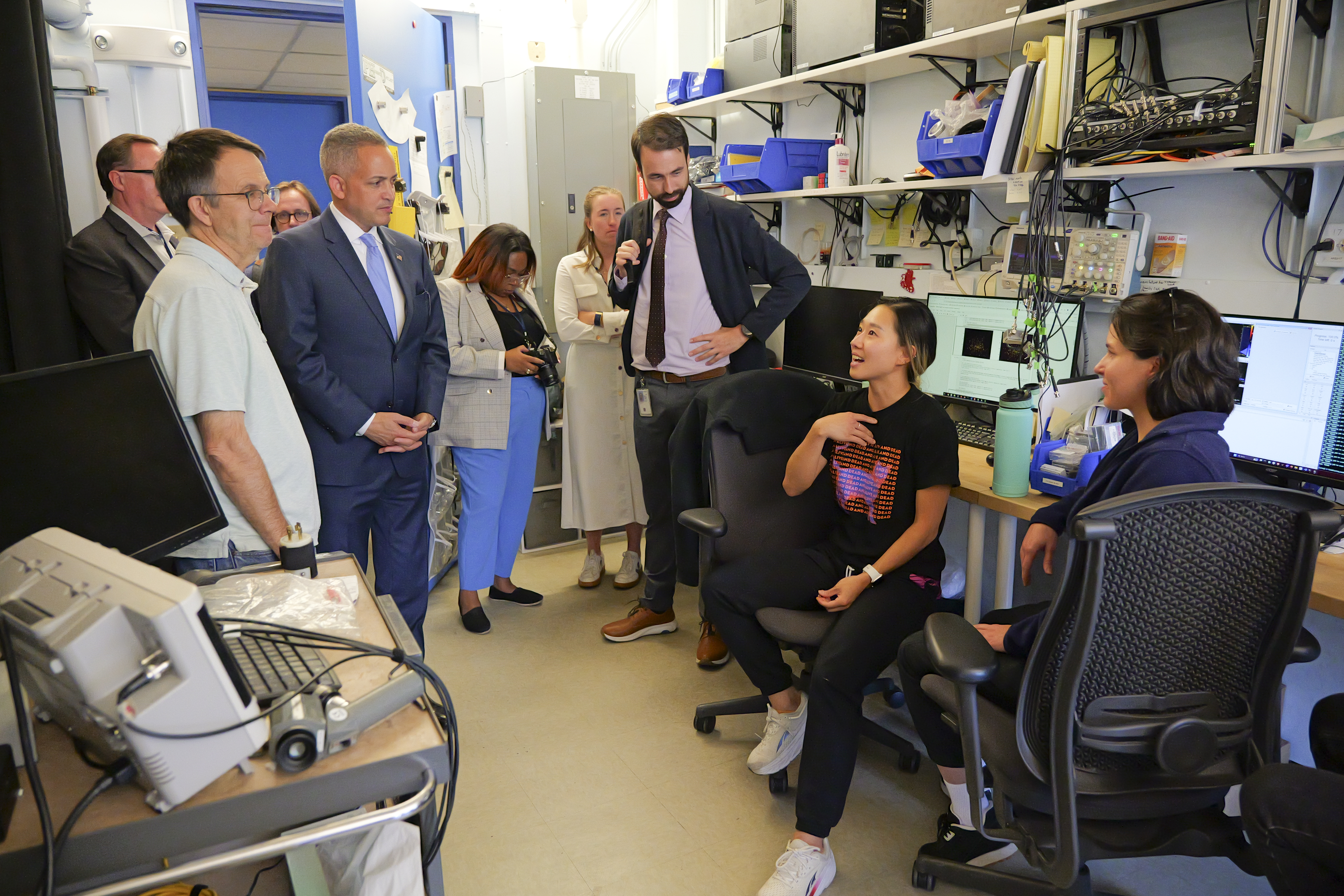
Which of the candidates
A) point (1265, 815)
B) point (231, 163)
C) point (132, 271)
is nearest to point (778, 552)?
point (1265, 815)

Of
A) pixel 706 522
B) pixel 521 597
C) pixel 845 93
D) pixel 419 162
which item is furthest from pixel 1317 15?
pixel 419 162

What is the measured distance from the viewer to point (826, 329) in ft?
11.1

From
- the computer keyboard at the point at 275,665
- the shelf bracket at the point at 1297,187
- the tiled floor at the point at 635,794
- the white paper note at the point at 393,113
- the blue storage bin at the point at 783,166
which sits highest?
the white paper note at the point at 393,113

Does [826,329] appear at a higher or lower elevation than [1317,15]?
lower

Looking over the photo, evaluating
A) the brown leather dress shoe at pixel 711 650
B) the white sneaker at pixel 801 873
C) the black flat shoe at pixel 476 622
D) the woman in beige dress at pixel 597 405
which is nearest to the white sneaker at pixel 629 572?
the woman in beige dress at pixel 597 405

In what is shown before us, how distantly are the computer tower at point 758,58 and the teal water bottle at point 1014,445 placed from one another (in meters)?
1.86

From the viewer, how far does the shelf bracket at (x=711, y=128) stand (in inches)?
168

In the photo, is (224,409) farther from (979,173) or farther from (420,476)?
(979,173)

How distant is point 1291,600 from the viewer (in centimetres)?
126

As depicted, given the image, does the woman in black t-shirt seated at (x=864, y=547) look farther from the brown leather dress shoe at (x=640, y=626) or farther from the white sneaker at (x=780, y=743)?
the brown leather dress shoe at (x=640, y=626)

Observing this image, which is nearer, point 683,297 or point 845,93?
point 683,297

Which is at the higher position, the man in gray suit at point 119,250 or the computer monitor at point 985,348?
the man in gray suit at point 119,250

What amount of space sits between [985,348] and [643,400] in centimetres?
115

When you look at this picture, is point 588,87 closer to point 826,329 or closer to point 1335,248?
point 826,329
